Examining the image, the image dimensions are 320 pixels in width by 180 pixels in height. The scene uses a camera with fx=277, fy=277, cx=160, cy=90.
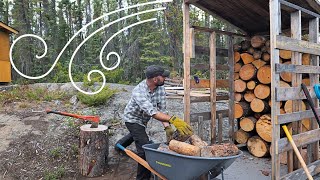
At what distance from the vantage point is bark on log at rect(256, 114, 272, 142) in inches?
172

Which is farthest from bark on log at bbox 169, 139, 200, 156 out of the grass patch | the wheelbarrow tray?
the grass patch

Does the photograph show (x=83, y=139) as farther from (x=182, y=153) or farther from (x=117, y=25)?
(x=117, y=25)

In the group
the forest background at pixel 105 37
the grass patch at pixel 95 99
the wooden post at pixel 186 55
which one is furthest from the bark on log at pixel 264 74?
the forest background at pixel 105 37

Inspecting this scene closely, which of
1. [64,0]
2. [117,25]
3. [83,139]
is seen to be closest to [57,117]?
[83,139]

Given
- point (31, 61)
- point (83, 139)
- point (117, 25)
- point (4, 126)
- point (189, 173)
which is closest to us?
point (189, 173)

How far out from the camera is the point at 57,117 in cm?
618

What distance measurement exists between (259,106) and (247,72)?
0.59 m

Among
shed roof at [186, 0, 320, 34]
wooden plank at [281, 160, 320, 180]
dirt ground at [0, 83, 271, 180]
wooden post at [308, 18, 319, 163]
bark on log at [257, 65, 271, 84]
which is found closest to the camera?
wooden plank at [281, 160, 320, 180]

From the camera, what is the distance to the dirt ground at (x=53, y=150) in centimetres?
416

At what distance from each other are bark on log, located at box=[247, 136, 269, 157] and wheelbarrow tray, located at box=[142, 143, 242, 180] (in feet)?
6.79

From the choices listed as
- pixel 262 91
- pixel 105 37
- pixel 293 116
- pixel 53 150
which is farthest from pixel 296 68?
pixel 105 37

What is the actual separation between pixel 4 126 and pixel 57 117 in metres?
1.04

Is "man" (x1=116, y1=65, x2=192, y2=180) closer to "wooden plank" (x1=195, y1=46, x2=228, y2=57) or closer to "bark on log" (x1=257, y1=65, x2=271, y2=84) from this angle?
"wooden plank" (x1=195, y1=46, x2=228, y2=57)

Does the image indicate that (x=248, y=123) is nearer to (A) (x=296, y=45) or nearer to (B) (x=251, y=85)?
(B) (x=251, y=85)
